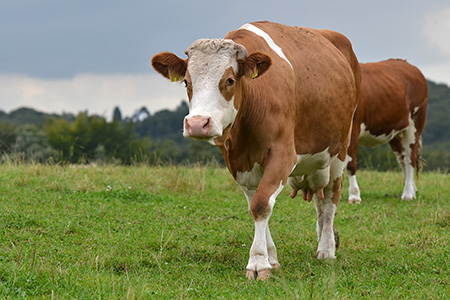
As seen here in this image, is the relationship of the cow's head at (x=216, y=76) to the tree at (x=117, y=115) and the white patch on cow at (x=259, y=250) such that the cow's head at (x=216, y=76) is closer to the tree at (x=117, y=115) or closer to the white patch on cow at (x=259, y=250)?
the white patch on cow at (x=259, y=250)

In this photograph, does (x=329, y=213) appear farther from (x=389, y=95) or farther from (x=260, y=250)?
(x=389, y=95)

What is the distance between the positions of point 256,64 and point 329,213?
8.01 ft

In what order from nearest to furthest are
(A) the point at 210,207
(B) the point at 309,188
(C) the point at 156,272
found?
(C) the point at 156,272 → (B) the point at 309,188 → (A) the point at 210,207

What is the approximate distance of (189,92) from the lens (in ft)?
17.1

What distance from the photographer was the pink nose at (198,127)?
4.72 m

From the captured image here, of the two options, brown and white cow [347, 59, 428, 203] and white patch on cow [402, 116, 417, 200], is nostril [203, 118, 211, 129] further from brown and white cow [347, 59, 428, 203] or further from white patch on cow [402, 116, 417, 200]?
white patch on cow [402, 116, 417, 200]

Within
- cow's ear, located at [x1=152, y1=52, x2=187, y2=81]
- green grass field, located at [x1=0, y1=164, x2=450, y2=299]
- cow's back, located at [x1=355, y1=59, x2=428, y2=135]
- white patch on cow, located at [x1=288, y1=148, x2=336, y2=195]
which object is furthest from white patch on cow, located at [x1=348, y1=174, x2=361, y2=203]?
cow's ear, located at [x1=152, y1=52, x2=187, y2=81]

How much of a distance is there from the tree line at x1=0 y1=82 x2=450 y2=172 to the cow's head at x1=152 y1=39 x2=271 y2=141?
20.1m

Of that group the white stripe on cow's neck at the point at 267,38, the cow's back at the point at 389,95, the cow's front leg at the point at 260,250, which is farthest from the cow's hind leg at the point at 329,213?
the cow's back at the point at 389,95

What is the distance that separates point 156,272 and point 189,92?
5.69 feet

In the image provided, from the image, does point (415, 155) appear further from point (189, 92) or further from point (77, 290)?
point (77, 290)

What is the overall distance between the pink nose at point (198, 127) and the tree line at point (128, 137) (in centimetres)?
2049

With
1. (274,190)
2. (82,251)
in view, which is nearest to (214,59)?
(274,190)

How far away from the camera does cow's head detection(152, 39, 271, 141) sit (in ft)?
16.1
